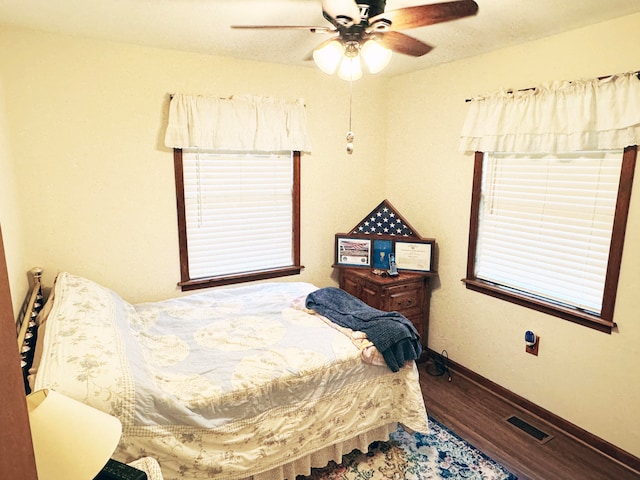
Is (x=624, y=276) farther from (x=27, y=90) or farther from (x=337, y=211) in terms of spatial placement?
(x=27, y=90)

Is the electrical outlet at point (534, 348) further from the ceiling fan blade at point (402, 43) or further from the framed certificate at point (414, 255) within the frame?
the ceiling fan blade at point (402, 43)

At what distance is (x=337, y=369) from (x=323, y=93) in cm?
235

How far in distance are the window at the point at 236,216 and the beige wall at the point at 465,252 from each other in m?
1.11

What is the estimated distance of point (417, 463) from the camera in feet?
7.58

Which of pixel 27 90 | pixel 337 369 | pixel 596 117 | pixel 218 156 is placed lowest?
pixel 337 369

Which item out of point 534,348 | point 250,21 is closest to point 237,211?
point 250,21

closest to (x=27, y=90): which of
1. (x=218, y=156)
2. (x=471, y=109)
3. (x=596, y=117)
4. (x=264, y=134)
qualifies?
(x=218, y=156)

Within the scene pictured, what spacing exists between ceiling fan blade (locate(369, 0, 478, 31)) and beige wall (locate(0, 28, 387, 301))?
164 cm

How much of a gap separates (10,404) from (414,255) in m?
3.03

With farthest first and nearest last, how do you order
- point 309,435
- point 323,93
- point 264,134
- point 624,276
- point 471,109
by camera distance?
point 323,93 → point 264,134 → point 471,109 → point 624,276 → point 309,435

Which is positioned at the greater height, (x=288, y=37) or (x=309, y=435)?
(x=288, y=37)

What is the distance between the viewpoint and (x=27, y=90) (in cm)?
242

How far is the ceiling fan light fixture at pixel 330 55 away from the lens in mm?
1876

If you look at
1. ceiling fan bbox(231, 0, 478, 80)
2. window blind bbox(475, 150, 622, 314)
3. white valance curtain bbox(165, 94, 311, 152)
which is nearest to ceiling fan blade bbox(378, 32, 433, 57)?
ceiling fan bbox(231, 0, 478, 80)
